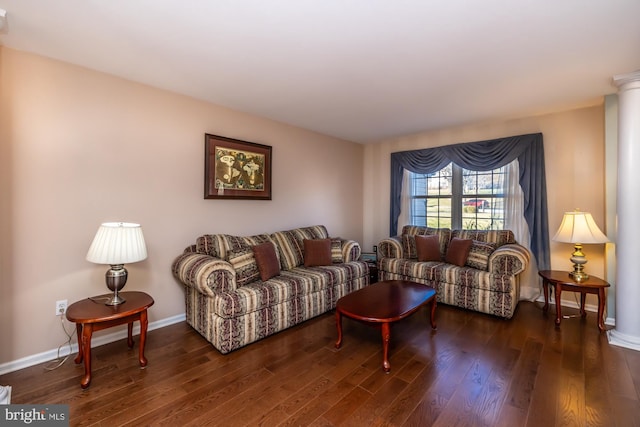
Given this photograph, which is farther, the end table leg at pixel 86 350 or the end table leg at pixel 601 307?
the end table leg at pixel 601 307

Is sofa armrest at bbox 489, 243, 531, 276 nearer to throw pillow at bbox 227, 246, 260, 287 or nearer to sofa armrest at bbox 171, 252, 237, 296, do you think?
throw pillow at bbox 227, 246, 260, 287

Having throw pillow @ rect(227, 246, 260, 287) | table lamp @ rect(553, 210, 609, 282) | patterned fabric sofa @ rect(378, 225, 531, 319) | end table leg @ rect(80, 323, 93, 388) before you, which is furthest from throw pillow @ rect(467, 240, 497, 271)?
end table leg @ rect(80, 323, 93, 388)

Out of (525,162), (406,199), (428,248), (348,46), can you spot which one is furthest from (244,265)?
(525,162)

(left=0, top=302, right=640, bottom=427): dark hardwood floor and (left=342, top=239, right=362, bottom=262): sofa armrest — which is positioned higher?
(left=342, top=239, right=362, bottom=262): sofa armrest

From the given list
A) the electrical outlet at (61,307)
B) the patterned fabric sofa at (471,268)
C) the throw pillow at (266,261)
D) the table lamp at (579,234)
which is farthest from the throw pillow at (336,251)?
the electrical outlet at (61,307)

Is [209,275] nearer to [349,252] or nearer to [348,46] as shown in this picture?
[349,252]

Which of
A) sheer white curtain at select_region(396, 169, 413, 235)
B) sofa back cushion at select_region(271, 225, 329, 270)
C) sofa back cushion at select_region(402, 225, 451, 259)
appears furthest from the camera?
sheer white curtain at select_region(396, 169, 413, 235)

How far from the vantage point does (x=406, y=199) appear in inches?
191

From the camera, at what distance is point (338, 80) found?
8.63 ft

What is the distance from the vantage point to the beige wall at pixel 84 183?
2.12 metres

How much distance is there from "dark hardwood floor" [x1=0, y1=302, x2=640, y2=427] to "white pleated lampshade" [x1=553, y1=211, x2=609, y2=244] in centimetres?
88

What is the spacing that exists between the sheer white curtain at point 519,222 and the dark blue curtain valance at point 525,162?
77 mm

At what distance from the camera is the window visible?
4039mm

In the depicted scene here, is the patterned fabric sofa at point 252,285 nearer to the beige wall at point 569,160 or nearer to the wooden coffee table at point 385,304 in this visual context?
the wooden coffee table at point 385,304
